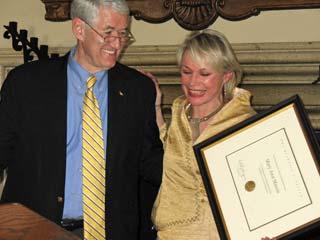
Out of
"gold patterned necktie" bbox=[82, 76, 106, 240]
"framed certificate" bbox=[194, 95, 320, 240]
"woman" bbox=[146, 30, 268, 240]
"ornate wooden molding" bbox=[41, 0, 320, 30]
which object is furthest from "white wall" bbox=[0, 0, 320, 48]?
"framed certificate" bbox=[194, 95, 320, 240]

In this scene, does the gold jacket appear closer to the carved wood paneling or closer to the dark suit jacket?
the dark suit jacket

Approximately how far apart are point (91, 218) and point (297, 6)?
6.69 ft

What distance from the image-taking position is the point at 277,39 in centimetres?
366

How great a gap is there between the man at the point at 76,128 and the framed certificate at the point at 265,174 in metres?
0.48

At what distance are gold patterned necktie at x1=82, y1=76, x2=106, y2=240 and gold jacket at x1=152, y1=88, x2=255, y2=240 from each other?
9.2 inches

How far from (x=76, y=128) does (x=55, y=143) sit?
0.11 m

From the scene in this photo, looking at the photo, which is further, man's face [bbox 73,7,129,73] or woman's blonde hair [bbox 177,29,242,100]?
man's face [bbox 73,7,129,73]

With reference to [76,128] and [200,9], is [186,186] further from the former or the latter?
[200,9]

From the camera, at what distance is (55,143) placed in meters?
2.27

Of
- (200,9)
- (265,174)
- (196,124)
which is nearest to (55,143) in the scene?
(196,124)

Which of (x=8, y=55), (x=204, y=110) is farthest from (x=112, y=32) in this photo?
(x=8, y=55)

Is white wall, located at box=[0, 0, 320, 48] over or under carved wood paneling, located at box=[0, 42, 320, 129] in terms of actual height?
over

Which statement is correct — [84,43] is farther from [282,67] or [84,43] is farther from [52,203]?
[282,67]

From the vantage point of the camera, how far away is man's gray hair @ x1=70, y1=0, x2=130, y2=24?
2.31 meters
